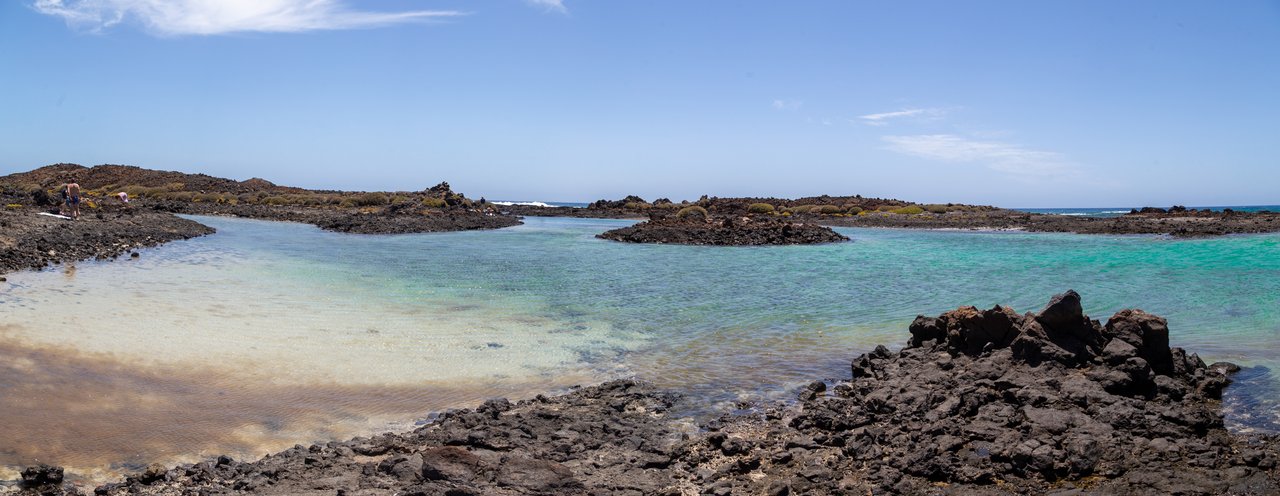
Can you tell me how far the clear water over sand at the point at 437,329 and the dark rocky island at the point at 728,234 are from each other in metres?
8.46

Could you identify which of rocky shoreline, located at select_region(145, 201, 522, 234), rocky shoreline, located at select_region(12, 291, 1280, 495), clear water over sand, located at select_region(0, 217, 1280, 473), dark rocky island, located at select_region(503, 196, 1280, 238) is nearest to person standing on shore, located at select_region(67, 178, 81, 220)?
clear water over sand, located at select_region(0, 217, 1280, 473)

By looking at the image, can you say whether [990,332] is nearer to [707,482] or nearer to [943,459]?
[943,459]

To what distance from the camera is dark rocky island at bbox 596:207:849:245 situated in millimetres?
30625

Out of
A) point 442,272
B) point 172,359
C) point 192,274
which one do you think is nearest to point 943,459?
point 172,359

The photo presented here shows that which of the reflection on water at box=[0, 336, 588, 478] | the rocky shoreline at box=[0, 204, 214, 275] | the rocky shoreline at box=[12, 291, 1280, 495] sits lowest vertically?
the reflection on water at box=[0, 336, 588, 478]

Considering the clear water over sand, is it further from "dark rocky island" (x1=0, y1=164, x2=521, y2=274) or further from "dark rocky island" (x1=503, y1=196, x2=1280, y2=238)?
"dark rocky island" (x1=503, y1=196, x2=1280, y2=238)

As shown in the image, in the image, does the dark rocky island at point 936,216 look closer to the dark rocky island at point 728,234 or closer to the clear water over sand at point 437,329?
the dark rocky island at point 728,234

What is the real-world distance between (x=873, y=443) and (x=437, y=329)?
6.82 meters

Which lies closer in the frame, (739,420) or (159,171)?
(739,420)

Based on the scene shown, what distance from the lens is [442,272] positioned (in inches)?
701

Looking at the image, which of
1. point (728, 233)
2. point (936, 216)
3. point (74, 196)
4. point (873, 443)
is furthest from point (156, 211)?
point (936, 216)

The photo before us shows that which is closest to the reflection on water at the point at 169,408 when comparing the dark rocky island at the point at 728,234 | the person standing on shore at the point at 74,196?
the person standing on shore at the point at 74,196

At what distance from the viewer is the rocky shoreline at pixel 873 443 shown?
15.4ft

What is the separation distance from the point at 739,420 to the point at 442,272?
12.8 m
